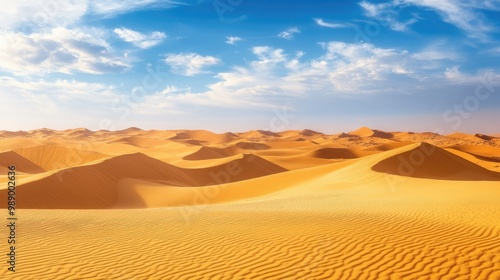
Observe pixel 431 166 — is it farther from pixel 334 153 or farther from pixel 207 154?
pixel 207 154

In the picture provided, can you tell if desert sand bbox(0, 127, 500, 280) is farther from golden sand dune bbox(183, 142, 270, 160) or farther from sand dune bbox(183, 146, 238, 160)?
golden sand dune bbox(183, 142, 270, 160)

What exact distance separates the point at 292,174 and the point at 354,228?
20376 millimetres

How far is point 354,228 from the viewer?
32.6 ft

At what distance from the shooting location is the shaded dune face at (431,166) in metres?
26.7

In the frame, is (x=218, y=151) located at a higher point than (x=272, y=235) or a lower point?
higher

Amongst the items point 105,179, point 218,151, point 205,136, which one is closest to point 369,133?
point 205,136

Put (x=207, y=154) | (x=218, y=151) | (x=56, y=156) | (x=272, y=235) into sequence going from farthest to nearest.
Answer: (x=218, y=151) < (x=207, y=154) < (x=56, y=156) < (x=272, y=235)

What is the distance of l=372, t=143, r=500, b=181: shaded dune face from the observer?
26.7 m

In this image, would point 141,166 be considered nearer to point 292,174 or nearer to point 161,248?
point 292,174

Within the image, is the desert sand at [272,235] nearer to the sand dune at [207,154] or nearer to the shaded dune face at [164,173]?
the shaded dune face at [164,173]

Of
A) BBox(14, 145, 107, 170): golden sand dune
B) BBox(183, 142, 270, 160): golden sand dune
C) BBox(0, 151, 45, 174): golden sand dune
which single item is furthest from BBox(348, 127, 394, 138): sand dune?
BBox(0, 151, 45, 174): golden sand dune

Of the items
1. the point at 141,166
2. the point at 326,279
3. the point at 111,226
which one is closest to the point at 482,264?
the point at 326,279

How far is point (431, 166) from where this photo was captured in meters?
28.8

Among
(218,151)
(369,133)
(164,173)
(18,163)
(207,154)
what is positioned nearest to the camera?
(164,173)
